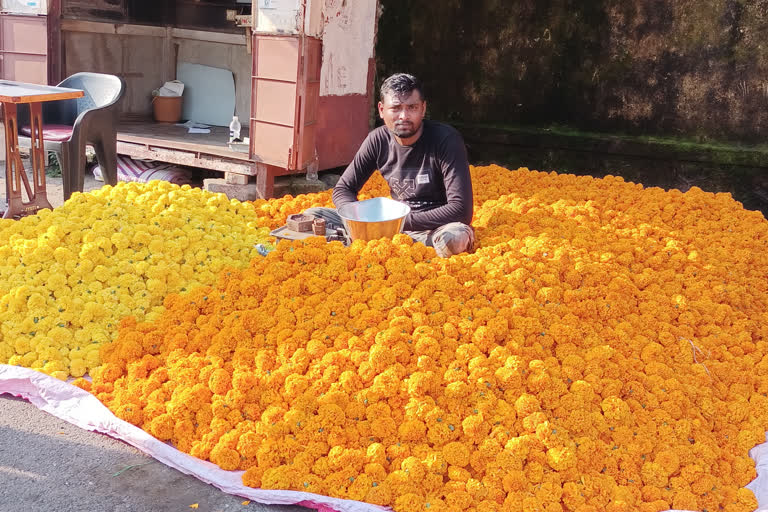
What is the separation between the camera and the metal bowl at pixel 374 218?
12.2 feet

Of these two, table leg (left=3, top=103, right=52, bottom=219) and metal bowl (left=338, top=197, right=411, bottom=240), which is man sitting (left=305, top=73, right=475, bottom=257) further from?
table leg (left=3, top=103, right=52, bottom=219)

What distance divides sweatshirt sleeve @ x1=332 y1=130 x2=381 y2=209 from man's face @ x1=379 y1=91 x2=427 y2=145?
0.91 feet

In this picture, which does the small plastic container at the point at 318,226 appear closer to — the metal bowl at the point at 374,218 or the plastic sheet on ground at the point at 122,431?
the metal bowl at the point at 374,218

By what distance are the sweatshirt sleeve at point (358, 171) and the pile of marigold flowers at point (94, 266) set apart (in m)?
0.57

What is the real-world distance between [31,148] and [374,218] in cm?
268

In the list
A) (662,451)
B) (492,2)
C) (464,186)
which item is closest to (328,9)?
(492,2)

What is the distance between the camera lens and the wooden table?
4766 mm

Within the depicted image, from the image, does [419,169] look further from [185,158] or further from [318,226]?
[185,158]

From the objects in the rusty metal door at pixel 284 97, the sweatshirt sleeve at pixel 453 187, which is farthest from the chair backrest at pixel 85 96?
the sweatshirt sleeve at pixel 453 187

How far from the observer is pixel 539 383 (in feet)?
8.79

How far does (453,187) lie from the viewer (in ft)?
12.9

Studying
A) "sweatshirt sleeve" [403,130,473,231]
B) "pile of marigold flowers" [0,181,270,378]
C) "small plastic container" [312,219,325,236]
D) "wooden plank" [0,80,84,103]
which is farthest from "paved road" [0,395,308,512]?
"wooden plank" [0,80,84,103]

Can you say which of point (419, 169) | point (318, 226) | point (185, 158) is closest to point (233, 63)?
point (185, 158)

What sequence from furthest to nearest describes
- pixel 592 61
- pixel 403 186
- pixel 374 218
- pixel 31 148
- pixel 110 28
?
1. pixel 110 28
2. pixel 592 61
3. pixel 31 148
4. pixel 403 186
5. pixel 374 218
